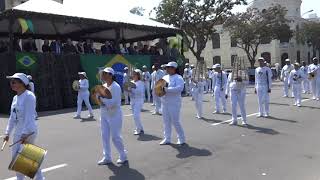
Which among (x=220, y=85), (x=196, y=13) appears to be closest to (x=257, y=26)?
(x=196, y=13)

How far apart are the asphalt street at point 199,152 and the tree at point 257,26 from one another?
3752 centimetres

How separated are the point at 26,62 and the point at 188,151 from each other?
1354 centimetres

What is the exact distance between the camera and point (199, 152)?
10.9 meters

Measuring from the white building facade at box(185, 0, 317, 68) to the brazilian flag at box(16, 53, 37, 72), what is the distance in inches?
2099

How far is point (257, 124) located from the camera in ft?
50.4

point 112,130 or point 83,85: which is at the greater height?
point 83,85

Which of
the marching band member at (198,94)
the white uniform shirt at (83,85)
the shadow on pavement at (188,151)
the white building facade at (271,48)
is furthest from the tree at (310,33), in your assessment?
the shadow on pavement at (188,151)

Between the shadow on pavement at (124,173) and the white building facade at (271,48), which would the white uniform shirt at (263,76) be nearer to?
the shadow on pavement at (124,173)

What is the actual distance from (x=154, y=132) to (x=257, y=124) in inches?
129

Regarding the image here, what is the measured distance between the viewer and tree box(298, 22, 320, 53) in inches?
2808

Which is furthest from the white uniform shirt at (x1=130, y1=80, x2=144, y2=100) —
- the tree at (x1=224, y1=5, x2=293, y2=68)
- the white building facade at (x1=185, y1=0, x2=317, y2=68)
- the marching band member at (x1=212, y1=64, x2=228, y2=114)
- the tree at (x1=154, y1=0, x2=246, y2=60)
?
the white building facade at (x1=185, y1=0, x2=317, y2=68)

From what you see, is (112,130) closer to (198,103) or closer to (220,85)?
(198,103)

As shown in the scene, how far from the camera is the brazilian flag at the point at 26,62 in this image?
22375 mm

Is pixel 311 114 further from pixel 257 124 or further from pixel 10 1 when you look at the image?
pixel 10 1
